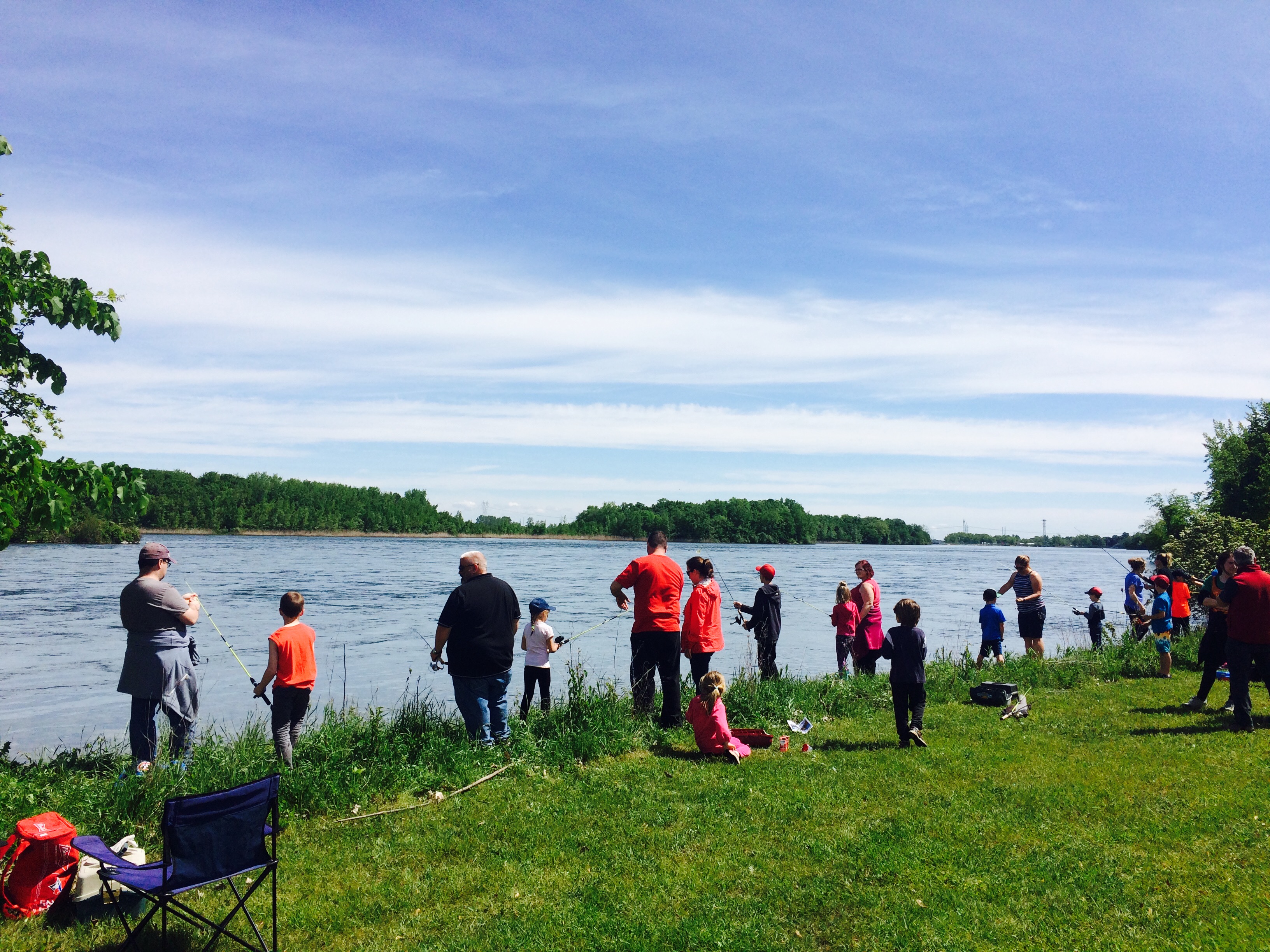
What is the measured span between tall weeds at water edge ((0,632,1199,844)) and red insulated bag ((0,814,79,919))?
1141mm

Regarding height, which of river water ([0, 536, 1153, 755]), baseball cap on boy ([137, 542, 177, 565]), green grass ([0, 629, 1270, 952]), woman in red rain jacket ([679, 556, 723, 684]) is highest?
baseball cap on boy ([137, 542, 177, 565])

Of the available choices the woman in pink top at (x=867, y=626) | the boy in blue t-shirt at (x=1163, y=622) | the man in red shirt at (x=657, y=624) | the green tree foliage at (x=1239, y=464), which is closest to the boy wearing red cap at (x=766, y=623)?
the woman in pink top at (x=867, y=626)

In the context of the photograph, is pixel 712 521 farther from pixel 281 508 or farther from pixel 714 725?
pixel 714 725

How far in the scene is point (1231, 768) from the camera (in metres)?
7.38

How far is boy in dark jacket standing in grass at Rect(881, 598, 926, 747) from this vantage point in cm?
845

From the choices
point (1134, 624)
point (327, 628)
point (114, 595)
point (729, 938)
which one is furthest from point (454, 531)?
point (729, 938)

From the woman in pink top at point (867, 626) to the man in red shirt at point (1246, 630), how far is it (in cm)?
442

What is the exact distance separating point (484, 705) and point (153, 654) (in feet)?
9.39

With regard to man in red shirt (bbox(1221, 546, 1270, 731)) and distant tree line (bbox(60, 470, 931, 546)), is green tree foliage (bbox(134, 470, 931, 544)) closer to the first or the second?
distant tree line (bbox(60, 470, 931, 546))

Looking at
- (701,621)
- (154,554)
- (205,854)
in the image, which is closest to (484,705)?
(701,621)

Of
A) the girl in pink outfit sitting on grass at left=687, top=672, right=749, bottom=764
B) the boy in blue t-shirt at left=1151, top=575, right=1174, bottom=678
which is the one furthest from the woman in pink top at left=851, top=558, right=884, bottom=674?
the girl in pink outfit sitting on grass at left=687, top=672, right=749, bottom=764

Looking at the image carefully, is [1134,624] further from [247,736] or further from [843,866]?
[247,736]

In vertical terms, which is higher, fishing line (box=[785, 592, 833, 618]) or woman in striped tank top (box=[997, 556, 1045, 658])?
woman in striped tank top (box=[997, 556, 1045, 658])

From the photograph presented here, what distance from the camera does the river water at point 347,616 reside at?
1612cm
